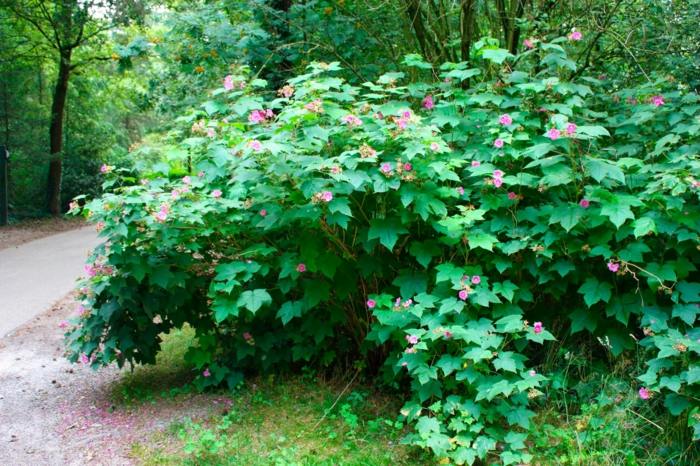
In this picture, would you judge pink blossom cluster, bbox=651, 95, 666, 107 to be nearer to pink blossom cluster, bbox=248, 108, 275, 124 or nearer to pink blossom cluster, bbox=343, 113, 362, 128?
pink blossom cluster, bbox=343, 113, 362, 128

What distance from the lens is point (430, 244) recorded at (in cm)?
393

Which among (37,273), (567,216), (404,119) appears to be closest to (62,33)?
(37,273)

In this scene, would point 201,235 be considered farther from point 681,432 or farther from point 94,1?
point 94,1

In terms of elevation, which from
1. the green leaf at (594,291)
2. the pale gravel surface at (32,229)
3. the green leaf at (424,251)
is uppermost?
the green leaf at (424,251)

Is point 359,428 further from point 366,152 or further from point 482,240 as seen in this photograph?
point 366,152

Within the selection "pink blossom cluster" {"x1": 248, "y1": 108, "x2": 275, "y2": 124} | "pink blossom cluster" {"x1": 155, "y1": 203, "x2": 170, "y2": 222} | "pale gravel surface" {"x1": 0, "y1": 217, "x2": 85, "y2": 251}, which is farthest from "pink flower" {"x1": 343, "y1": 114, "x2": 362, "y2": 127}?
"pale gravel surface" {"x1": 0, "y1": 217, "x2": 85, "y2": 251}

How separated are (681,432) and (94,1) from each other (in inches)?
577

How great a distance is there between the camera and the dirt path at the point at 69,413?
3838 mm

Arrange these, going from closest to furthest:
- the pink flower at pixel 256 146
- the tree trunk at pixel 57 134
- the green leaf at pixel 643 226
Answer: the green leaf at pixel 643 226, the pink flower at pixel 256 146, the tree trunk at pixel 57 134

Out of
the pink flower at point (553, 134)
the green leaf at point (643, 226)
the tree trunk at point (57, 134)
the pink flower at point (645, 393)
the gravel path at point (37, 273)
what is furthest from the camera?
the tree trunk at point (57, 134)

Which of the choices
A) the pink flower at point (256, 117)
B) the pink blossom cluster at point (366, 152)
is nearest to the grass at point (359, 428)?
the pink blossom cluster at point (366, 152)

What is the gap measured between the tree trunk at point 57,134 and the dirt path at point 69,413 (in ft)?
36.7

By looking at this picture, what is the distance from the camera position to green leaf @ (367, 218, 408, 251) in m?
3.75

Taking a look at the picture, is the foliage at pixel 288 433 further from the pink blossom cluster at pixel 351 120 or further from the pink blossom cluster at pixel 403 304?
the pink blossom cluster at pixel 351 120
